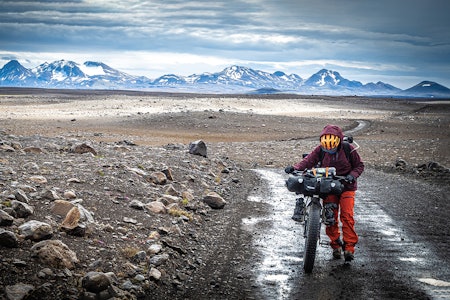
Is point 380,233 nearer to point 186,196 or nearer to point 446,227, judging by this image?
point 446,227

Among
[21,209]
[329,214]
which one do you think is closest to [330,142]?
[329,214]

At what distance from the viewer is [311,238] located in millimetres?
8281

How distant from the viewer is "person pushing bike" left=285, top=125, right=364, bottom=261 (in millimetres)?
8906

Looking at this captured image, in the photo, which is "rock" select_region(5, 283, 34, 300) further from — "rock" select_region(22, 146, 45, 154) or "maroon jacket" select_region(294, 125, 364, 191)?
"rock" select_region(22, 146, 45, 154)

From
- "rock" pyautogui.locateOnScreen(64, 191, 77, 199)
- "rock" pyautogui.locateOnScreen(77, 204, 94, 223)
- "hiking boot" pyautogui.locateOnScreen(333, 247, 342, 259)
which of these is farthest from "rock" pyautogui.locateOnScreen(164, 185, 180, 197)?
"hiking boot" pyautogui.locateOnScreen(333, 247, 342, 259)

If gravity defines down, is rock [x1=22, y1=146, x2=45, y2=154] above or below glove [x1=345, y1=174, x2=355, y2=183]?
below

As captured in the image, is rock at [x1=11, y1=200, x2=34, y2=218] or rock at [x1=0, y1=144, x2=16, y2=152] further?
rock at [x1=0, y1=144, x2=16, y2=152]

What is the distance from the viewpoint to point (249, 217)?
12609mm

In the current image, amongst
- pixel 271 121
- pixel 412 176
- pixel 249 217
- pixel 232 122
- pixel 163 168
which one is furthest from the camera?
pixel 271 121

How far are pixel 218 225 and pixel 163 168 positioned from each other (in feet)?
13.0

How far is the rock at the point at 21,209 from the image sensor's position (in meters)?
8.56

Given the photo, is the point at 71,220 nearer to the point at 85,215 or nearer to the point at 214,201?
the point at 85,215

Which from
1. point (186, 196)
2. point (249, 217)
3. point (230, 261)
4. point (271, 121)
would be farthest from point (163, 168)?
point (271, 121)

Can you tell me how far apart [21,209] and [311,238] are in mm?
4951
